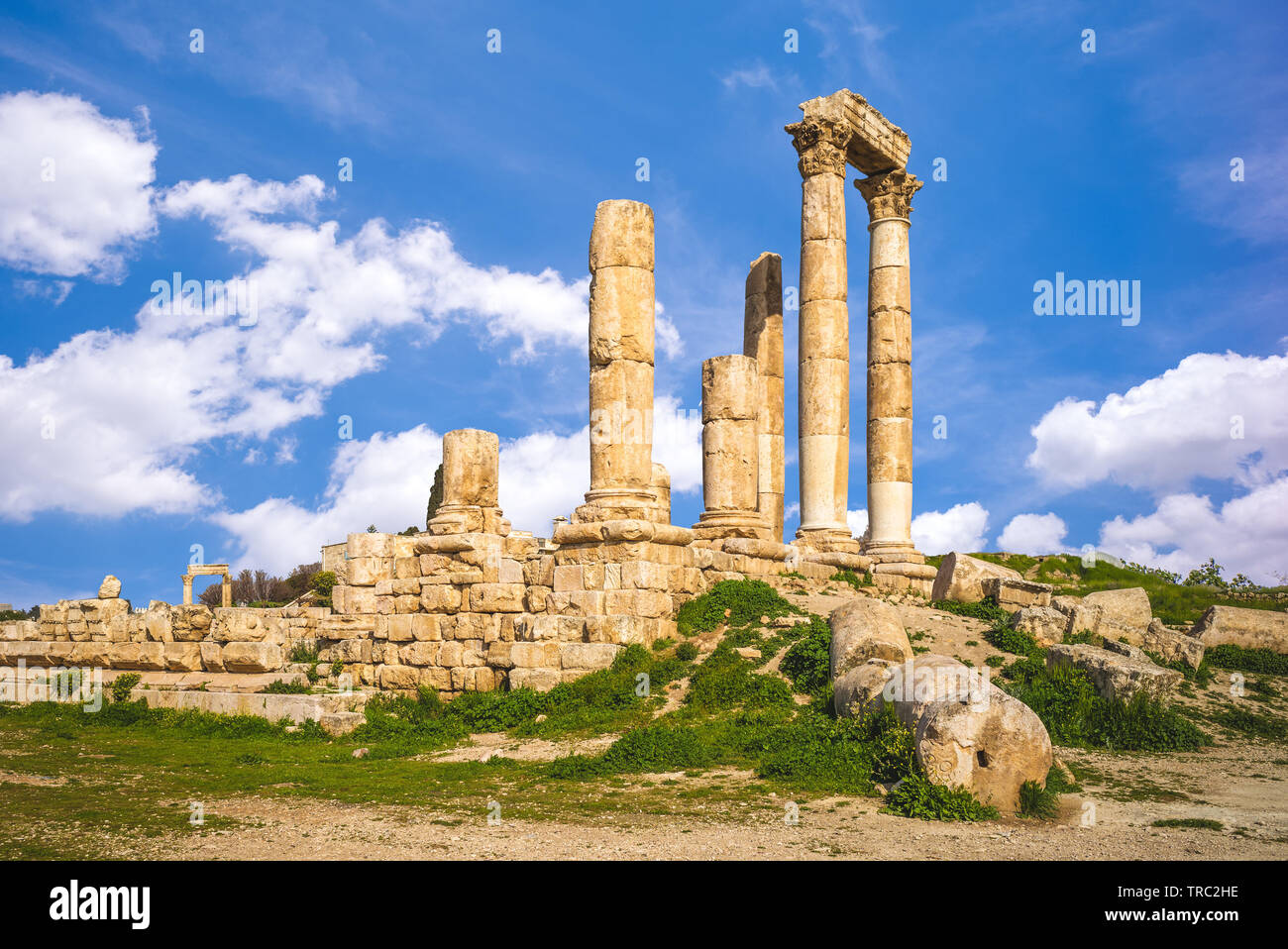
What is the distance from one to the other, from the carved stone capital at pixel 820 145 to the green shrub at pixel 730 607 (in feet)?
36.7

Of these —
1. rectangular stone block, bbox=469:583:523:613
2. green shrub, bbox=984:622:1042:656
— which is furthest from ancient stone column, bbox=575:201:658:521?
green shrub, bbox=984:622:1042:656

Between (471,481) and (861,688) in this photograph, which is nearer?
(861,688)

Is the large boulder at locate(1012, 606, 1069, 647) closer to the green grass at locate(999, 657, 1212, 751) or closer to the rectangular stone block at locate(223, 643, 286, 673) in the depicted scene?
the green grass at locate(999, 657, 1212, 751)

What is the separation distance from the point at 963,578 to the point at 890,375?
6.00 m

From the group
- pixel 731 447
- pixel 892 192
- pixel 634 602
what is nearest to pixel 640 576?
pixel 634 602

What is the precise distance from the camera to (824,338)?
2266cm

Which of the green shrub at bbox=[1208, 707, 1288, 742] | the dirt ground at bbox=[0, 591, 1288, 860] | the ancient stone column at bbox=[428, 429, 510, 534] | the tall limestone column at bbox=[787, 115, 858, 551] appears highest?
the tall limestone column at bbox=[787, 115, 858, 551]

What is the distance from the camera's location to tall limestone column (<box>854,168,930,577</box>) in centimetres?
2331

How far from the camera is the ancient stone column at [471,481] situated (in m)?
18.2

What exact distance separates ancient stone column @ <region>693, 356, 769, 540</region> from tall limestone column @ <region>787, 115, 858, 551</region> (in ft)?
10.1

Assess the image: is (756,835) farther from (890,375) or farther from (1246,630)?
(890,375)
